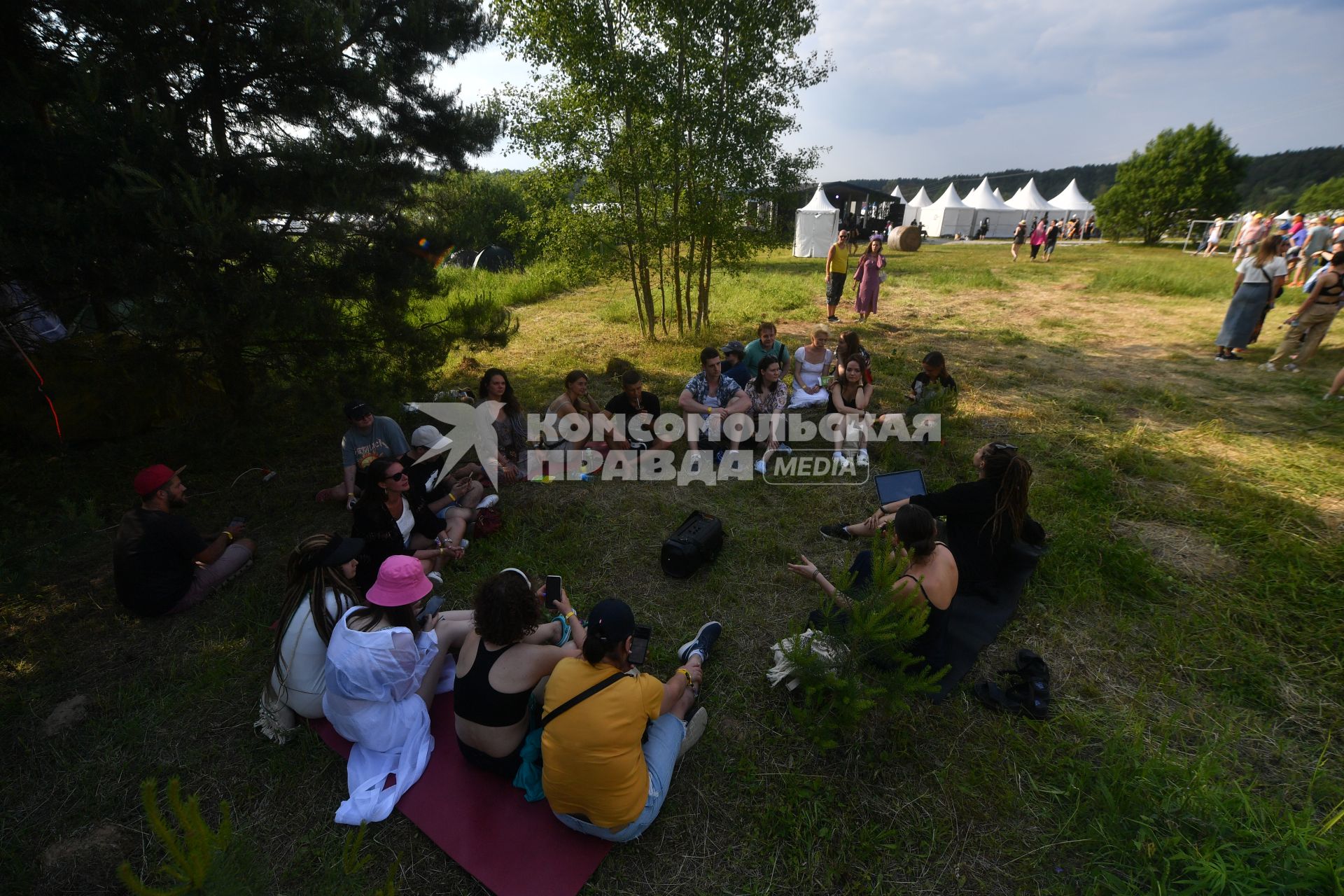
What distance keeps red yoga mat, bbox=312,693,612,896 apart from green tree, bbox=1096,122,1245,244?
34.9 m

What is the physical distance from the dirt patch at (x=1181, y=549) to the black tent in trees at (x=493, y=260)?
18812 millimetres

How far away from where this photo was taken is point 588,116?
8.64 metres

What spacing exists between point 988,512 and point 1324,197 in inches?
1912

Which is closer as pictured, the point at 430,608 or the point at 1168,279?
the point at 430,608

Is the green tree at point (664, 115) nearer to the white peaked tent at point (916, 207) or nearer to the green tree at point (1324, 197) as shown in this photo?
the white peaked tent at point (916, 207)

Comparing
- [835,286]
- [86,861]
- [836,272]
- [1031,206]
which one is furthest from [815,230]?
[86,861]

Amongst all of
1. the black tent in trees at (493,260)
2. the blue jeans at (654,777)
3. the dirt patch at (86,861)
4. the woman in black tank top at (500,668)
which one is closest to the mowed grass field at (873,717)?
the dirt patch at (86,861)

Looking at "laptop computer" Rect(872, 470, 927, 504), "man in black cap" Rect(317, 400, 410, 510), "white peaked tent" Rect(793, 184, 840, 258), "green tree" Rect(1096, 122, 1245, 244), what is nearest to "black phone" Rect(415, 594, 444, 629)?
"man in black cap" Rect(317, 400, 410, 510)

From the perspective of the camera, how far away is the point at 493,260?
64.7ft

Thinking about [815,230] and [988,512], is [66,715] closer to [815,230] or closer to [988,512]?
[988,512]

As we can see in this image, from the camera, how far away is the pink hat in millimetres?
2920

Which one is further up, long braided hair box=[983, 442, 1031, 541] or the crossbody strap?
long braided hair box=[983, 442, 1031, 541]

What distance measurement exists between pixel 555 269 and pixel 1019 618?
867 centimetres

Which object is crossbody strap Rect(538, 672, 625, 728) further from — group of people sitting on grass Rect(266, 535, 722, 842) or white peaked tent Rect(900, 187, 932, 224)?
white peaked tent Rect(900, 187, 932, 224)
